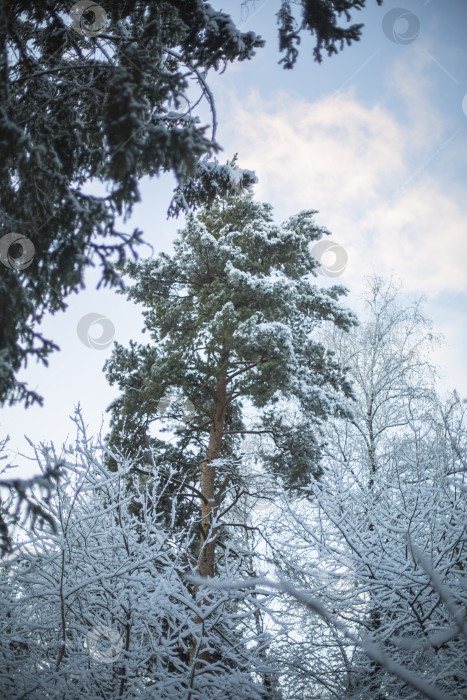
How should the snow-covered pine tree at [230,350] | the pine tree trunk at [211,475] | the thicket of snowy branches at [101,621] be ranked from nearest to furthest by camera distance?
the thicket of snowy branches at [101,621], the pine tree trunk at [211,475], the snow-covered pine tree at [230,350]

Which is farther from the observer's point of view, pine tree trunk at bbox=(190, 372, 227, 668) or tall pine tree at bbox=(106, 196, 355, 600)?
tall pine tree at bbox=(106, 196, 355, 600)

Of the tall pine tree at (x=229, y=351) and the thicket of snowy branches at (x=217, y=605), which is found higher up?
the tall pine tree at (x=229, y=351)

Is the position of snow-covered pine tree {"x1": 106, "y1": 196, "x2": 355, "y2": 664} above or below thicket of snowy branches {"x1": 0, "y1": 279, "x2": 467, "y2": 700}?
above

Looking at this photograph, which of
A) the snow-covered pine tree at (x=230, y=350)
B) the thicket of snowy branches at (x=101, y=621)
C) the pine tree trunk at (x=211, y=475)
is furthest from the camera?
the snow-covered pine tree at (x=230, y=350)

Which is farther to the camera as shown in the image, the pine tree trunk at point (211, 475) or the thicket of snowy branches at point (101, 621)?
the pine tree trunk at point (211, 475)

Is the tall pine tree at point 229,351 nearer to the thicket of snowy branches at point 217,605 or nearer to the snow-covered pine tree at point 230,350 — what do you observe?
the snow-covered pine tree at point 230,350

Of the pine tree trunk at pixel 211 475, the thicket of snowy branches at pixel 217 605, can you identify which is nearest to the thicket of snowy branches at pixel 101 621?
the thicket of snowy branches at pixel 217 605

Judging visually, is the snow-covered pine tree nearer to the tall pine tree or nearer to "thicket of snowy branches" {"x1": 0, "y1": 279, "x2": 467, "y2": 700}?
the tall pine tree

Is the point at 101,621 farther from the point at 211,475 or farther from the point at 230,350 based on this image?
the point at 230,350

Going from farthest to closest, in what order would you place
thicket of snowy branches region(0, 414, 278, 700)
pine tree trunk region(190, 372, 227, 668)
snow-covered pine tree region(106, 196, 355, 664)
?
snow-covered pine tree region(106, 196, 355, 664), pine tree trunk region(190, 372, 227, 668), thicket of snowy branches region(0, 414, 278, 700)

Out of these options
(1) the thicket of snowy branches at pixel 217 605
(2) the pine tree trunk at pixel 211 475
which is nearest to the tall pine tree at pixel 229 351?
(2) the pine tree trunk at pixel 211 475

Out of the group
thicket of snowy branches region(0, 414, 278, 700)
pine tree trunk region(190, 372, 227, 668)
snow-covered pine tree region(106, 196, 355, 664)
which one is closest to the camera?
thicket of snowy branches region(0, 414, 278, 700)

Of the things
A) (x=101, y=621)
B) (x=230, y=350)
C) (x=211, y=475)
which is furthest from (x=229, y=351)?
(x=101, y=621)

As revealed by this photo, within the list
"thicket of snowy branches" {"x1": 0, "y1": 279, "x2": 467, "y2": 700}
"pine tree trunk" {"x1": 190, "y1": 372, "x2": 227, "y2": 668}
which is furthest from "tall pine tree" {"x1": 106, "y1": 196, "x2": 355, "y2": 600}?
"thicket of snowy branches" {"x1": 0, "y1": 279, "x2": 467, "y2": 700}
